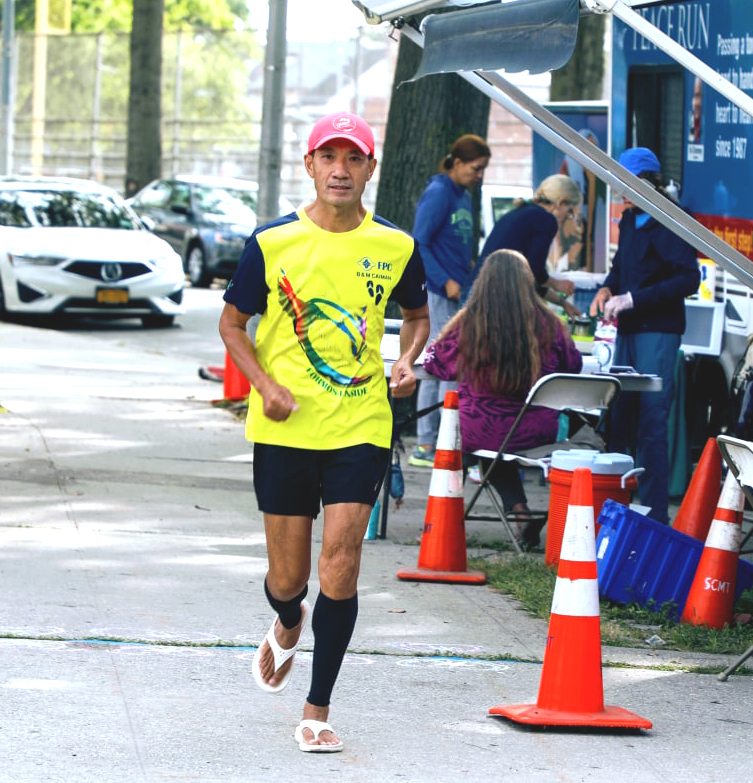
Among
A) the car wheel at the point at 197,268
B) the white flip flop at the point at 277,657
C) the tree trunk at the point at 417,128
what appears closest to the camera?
the white flip flop at the point at 277,657

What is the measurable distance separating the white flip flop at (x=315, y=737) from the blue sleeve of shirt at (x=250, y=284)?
121cm

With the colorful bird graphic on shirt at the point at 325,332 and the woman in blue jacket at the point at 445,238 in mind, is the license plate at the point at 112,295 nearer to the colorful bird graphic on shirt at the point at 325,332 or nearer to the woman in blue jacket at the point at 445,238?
the woman in blue jacket at the point at 445,238

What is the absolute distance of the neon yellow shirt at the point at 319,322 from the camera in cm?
470

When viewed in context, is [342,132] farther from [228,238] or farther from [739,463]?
[228,238]

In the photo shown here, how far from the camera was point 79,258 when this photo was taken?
17.0 meters

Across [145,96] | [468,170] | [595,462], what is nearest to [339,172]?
[595,462]

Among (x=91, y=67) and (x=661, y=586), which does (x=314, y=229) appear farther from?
(x=91, y=67)

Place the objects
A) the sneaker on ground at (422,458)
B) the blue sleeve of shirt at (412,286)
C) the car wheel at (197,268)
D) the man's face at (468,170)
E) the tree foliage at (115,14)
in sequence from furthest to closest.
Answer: the tree foliage at (115,14) < the car wheel at (197,268) < the sneaker on ground at (422,458) < the man's face at (468,170) < the blue sleeve of shirt at (412,286)

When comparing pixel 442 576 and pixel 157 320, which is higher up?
pixel 157 320

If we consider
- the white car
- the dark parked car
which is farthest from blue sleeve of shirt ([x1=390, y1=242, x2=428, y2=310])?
the dark parked car

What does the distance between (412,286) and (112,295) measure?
12.7 meters

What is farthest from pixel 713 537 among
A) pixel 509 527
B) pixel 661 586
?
pixel 509 527

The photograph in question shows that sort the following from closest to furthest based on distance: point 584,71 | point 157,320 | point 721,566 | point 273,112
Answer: point 721,566
point 273,112
point 157,320
point 584,71

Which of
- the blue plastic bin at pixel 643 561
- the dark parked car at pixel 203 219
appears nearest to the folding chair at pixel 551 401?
the blue plastic bin at pixel 643 561
